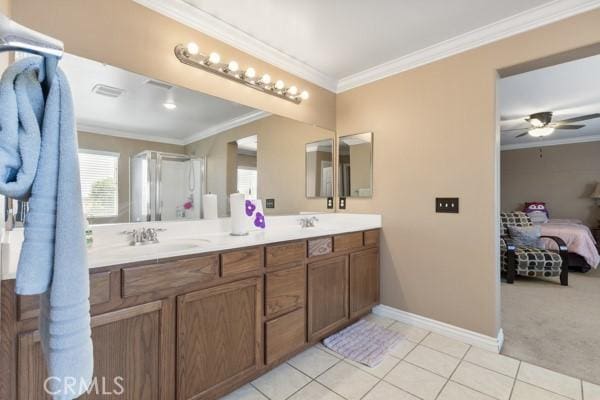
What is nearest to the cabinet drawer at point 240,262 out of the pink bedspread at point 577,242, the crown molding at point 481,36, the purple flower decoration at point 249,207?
the purple flower decoration at point 249,207

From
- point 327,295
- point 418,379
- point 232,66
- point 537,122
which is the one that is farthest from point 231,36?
point 537,122

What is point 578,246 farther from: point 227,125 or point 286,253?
point 227,125

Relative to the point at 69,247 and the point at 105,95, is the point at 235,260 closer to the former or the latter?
the point at 69,247

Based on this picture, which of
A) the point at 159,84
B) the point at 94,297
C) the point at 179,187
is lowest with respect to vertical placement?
the point at 94,297

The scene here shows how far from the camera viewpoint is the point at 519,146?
20.6 ft

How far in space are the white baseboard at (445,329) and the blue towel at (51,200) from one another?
2375mm

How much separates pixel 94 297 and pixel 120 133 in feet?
3.24

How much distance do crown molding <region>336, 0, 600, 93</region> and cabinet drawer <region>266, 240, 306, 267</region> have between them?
1781 mm

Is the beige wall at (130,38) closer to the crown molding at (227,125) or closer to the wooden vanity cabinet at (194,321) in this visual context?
the crown molding at (227,125)

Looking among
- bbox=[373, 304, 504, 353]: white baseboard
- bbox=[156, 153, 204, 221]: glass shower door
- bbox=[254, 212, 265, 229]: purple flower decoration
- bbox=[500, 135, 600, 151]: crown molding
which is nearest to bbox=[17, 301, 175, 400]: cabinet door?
bbox=[156, 153, 204, 221]: glass shower door

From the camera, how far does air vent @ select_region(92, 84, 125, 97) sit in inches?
59.2

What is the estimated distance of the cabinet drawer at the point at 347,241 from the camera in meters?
2.13

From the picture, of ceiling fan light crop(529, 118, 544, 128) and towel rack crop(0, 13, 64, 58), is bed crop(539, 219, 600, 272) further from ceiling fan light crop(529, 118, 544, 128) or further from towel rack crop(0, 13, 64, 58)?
towel rack crop(0, 13, 64, 58)

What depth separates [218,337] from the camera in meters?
1.40
